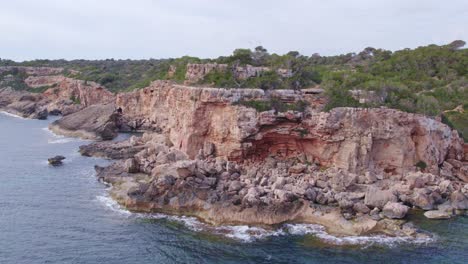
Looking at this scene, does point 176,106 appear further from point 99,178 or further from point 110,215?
point 110,215

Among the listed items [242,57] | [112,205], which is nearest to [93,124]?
[242,57]

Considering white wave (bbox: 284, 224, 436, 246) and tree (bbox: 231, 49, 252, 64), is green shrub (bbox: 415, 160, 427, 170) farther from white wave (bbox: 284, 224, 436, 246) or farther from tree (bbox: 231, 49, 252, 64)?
tree (bbox: 231, 49, 252, 64)

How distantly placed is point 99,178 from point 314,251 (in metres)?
23.2

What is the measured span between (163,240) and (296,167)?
44.3ft

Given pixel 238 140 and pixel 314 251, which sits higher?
pixel 238 140

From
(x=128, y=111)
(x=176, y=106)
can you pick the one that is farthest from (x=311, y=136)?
(x=128, y=111)

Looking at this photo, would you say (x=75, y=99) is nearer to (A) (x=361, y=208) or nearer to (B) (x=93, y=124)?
(B) (x=93, y=124)

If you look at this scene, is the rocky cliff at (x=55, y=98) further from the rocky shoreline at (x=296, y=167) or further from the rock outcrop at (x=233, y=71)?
the rocky shoreline at (x=296, y=167)

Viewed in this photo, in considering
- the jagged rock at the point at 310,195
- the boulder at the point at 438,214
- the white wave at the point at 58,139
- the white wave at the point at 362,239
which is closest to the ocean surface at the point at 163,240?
the white wave at the point at 362,239

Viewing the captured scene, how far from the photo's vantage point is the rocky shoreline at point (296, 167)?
31.7 m

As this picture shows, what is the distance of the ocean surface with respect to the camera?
1017 inches

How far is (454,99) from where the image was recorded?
181 ft

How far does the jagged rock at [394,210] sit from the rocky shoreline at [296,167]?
66 mm

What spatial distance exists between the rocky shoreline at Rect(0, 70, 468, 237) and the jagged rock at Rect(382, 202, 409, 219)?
66mm
